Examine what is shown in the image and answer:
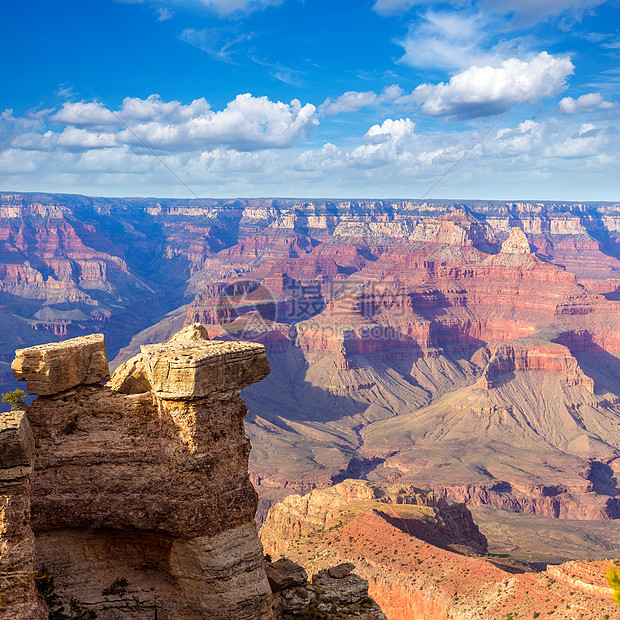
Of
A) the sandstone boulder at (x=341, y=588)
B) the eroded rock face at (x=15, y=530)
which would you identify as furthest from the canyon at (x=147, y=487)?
the sandstone boulder at (x=341, y=588)

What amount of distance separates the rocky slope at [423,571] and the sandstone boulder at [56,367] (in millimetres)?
31631

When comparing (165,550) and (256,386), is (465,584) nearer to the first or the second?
(165,550)

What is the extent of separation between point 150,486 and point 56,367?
5.86 m

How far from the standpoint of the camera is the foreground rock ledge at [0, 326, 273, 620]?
22719mm

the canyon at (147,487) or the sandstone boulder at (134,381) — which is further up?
the sandstone boulder at (134,381)

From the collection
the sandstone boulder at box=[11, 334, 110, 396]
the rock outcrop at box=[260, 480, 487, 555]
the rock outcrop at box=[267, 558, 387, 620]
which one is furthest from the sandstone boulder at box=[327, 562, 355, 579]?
the rock outcrop at box=[260, 480, 487, 555]

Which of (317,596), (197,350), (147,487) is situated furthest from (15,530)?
(317,596)

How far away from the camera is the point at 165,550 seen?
24.0 metres

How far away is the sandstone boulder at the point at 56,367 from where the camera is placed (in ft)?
77.3

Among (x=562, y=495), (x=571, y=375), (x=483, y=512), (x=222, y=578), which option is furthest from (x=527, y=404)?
(x=222, y=578)

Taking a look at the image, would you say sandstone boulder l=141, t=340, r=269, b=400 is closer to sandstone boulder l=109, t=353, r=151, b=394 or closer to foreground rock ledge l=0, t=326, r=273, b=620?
foreground rock ledge l=0, t=326, r=273, b=620

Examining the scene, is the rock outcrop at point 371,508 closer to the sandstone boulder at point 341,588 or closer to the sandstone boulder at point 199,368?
the sandstone boulder at point 341,588

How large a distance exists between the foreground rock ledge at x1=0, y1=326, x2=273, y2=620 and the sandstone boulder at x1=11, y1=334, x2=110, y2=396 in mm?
41

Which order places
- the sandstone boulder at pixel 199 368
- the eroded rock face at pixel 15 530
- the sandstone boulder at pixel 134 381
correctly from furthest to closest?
the sandstone boulder at pixel 134 381, the sandstone boulder at pixel 199 368, the eroded rock face at pixel 15 530
